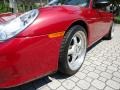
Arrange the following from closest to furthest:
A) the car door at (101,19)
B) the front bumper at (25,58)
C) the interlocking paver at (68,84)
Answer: the front bumper at (25,58) → the interlocking paver at (68,84) → the car door at (101,19)

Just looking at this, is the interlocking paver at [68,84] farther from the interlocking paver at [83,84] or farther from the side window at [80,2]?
the side window at [80,2]

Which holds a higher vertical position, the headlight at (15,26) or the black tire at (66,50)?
the headlight at (15,26)

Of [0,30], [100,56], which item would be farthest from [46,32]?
[100,56]

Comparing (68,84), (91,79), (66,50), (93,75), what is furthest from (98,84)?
(66,50)

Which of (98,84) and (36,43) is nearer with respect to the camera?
(36,43)

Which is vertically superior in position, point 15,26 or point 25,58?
point 15,26

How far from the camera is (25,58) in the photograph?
203 cm

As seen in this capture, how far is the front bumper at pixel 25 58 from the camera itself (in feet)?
6.30

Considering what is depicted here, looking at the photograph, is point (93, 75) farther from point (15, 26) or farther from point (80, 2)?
point (15, 26)

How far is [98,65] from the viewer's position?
141 inches

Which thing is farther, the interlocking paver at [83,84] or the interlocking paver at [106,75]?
the interlocking paver at [106,75]

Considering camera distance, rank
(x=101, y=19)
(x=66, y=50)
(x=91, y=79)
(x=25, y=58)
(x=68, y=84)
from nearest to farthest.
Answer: (x=25, y=58)
(x=66, y=50)
(x=68, y=84)
(x=91, y=79)
(x=101, y=19)

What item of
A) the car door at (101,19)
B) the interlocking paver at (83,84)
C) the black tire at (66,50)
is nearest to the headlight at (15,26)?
the black tire at (66,50)

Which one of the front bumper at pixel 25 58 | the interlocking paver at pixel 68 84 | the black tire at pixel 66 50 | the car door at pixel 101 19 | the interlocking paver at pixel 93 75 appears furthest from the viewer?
the car door at pixel 101 19
